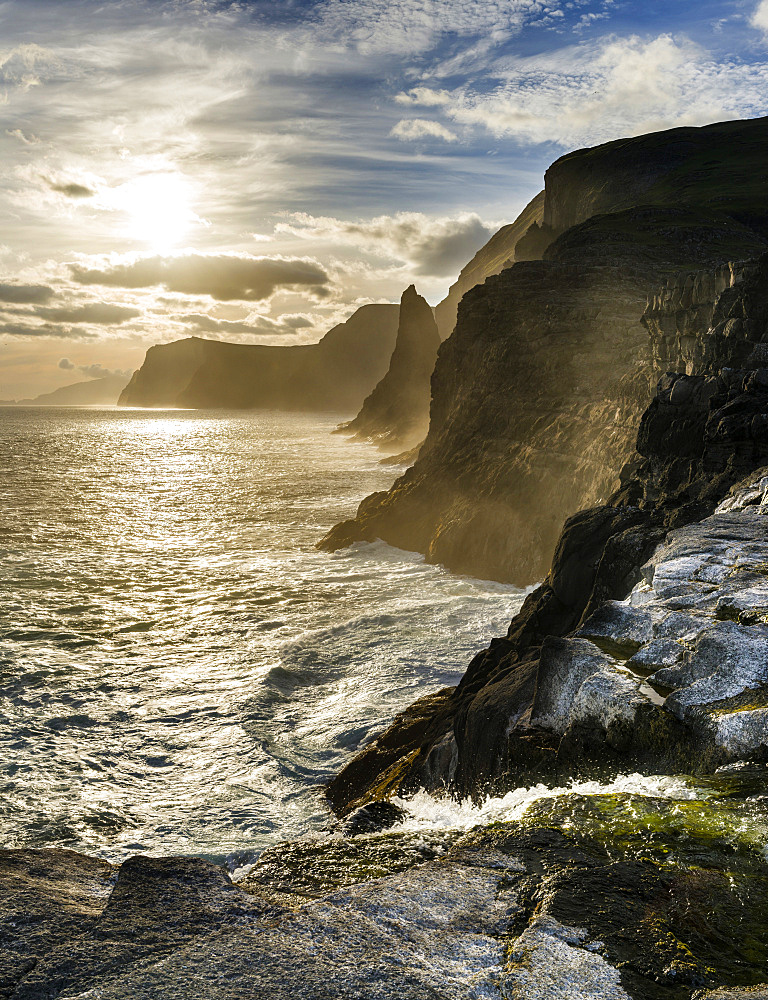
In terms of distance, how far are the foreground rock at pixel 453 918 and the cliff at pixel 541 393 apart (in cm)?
2012

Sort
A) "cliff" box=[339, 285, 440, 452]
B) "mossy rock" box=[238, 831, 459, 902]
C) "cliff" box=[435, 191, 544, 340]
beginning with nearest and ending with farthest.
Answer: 1. "mossy rock" box=[238, 831, 459, 902]
2. "cliff" box=[339, 285, 440, 452]
3. "cliff" box=[435, 191, 544, 340]

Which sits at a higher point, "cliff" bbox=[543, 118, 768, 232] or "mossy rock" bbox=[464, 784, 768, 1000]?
"cliff" bbox=[543, 118, 768, 232]

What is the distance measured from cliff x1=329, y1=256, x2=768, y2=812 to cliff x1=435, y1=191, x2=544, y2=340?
324ft

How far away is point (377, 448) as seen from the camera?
327 feet

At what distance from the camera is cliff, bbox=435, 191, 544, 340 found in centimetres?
12190

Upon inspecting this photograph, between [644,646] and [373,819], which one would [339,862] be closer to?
[373,819]

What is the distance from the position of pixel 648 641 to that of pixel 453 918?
5.09 m

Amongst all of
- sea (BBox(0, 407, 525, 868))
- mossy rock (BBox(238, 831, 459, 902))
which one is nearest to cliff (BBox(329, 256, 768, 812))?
mossy rock (BBox(238, 831, 459, 902))

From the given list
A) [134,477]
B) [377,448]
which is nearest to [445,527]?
[134,477]

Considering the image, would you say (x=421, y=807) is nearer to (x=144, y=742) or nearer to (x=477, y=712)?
(x=477, y=712)

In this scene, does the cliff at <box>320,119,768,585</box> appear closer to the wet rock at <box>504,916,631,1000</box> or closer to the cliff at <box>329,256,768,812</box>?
the cliff at <box>329,256,768,812</box>

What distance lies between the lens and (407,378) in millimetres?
124562

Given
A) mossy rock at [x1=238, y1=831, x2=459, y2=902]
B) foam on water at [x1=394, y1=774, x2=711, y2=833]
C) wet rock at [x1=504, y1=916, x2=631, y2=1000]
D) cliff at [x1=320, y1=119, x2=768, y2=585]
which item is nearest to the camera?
wet rock at [x1=504, y1=916, x2=631, y2=1000]

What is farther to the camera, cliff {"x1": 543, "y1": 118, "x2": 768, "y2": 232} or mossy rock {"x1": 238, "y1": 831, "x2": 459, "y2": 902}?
cliff {"x1": 543, "y1": 118, "x2": 768, "y2": 232}
